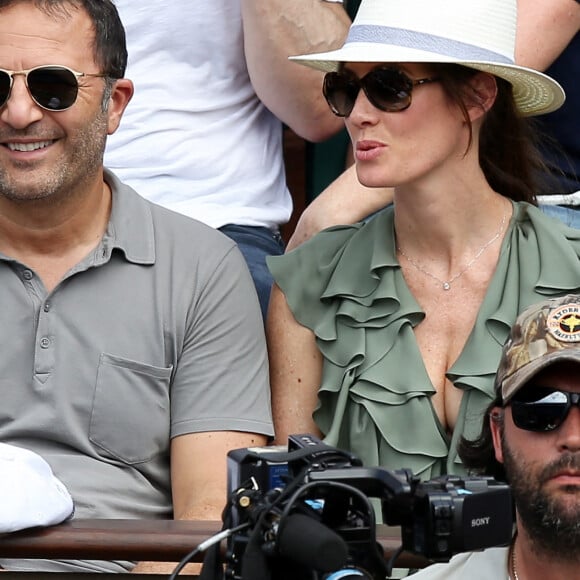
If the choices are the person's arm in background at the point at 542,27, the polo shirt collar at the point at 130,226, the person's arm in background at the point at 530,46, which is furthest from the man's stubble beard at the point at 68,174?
the person's arm in background at the point at 542,27

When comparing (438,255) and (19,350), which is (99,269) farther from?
(438,255)

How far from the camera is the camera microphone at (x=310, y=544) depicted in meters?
1.58

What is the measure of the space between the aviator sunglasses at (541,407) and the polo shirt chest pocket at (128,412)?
91 cm

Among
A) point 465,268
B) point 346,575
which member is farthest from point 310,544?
point 465,268

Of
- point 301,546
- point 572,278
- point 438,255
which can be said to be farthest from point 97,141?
point 301,546

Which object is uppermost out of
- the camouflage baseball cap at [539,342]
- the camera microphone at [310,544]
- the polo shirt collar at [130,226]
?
the polo shirt collar at [130,226]

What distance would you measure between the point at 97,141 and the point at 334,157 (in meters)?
0.97

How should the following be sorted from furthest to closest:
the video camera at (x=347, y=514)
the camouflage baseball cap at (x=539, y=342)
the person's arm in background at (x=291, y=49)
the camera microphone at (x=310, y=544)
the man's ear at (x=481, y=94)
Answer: the person's arm in background at (x=291, y=49) < the man's ear at (x=481, y=94) < the camouflage baseball cap at (x=539, y=342) < the video camera at (x=347, y=514) < the camera microphone at (x=310, y=544)

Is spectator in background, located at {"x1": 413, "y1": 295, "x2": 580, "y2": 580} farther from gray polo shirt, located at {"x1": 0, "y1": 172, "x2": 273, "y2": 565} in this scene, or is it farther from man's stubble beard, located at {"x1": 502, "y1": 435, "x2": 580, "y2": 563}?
gray polo shirt, located at {"x1": 0, "y1": 172, "x2": 273, "y2": 565}

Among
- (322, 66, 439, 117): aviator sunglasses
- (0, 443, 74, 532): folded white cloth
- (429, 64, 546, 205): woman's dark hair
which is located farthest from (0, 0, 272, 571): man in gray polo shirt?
(429, 64, 546, 205): woman's dark hair

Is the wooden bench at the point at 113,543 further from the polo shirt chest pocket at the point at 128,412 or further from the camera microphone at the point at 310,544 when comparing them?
the camera microphone at the point at 310,544

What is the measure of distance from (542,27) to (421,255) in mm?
602

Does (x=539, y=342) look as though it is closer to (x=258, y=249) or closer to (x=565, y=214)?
(x=565, y=214)

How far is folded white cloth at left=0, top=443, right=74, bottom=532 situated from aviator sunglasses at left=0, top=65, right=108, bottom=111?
811mm
